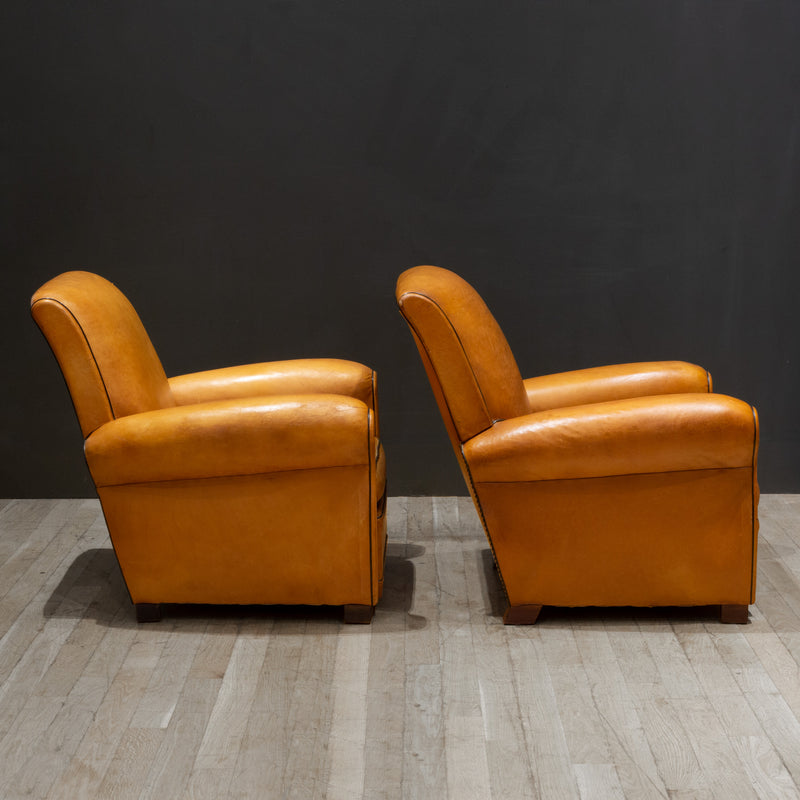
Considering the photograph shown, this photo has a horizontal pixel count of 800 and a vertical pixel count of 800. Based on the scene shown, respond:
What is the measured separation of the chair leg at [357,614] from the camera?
2672 mm

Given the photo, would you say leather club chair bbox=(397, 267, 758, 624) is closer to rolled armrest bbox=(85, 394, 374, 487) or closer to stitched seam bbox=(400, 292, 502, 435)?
stitched seam bbox=(400, 292, 502, 435)

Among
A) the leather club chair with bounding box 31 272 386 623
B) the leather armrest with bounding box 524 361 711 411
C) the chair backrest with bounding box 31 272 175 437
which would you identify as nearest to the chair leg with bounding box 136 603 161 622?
the leather club chair with bounding box 31 272 386 623

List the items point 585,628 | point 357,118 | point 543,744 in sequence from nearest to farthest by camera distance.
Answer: point 543,744 < point 585,628 < point 357,118

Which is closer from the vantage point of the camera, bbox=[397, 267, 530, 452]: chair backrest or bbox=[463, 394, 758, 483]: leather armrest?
bbox=[463, 394, 758, 483]: leather armrest

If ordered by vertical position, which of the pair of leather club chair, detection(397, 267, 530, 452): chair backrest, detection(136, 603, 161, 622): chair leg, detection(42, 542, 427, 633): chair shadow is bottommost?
detection(42, 542, 427, 633): chair shadow

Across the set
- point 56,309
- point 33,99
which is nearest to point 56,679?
point 56,309

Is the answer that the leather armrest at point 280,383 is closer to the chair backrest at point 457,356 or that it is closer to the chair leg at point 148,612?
the chair backrest at point 457,356

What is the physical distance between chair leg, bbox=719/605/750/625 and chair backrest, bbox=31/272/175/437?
168 centimetres

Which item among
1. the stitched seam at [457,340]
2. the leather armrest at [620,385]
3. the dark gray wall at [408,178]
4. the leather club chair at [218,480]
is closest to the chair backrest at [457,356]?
the stitched seam at [457,340]

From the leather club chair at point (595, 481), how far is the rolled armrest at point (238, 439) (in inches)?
11.7

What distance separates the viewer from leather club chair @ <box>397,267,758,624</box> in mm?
2443

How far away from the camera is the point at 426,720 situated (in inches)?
87.7

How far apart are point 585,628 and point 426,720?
62 cm

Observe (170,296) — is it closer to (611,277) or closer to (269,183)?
(269,183)
